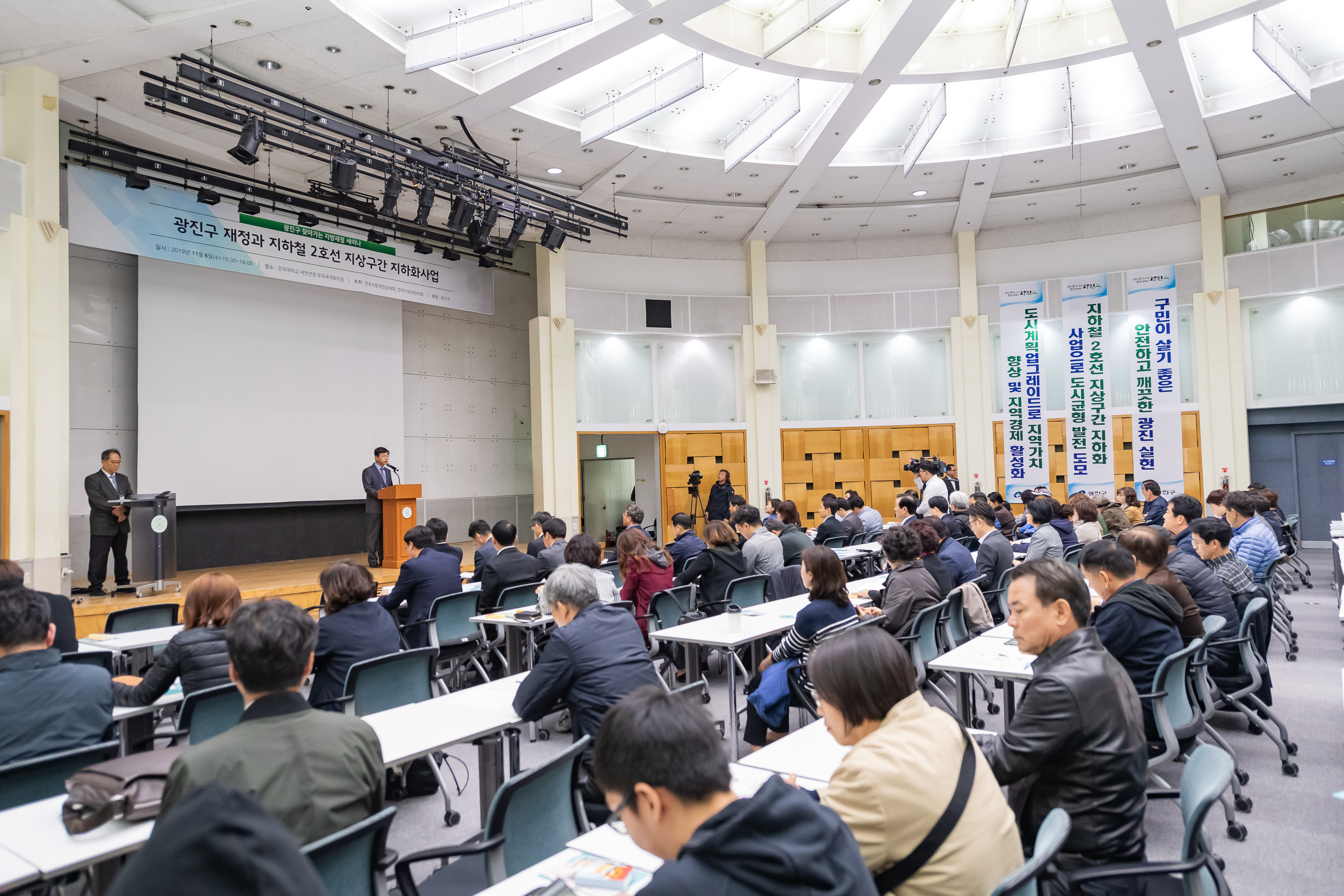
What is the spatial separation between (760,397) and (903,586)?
10.9 meters

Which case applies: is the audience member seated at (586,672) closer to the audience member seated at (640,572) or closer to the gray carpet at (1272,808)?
the gray carpet at (1272,808)

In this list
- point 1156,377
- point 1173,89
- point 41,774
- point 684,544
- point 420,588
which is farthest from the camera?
point 1156,377

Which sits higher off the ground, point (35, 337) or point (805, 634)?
point (35, 337)

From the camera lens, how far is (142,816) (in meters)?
2.32

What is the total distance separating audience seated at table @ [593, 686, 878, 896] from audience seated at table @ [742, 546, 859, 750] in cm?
270

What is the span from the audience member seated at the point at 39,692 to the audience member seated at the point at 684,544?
194 inches

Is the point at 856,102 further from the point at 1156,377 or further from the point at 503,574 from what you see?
the point at 503,574

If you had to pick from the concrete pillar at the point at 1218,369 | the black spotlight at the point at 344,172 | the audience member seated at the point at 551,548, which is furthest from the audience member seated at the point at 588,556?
the concrete pillar at the point at 1218,369

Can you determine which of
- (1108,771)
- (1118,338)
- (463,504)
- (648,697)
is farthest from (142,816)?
(1118,338)

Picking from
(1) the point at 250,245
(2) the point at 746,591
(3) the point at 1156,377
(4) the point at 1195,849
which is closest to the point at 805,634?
(4) the point at 1195,849

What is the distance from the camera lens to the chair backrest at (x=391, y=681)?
4.02m

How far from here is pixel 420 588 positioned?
6.20 m

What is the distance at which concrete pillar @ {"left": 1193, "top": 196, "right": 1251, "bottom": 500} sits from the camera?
13945 mm

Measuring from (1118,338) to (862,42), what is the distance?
25.3 feet
